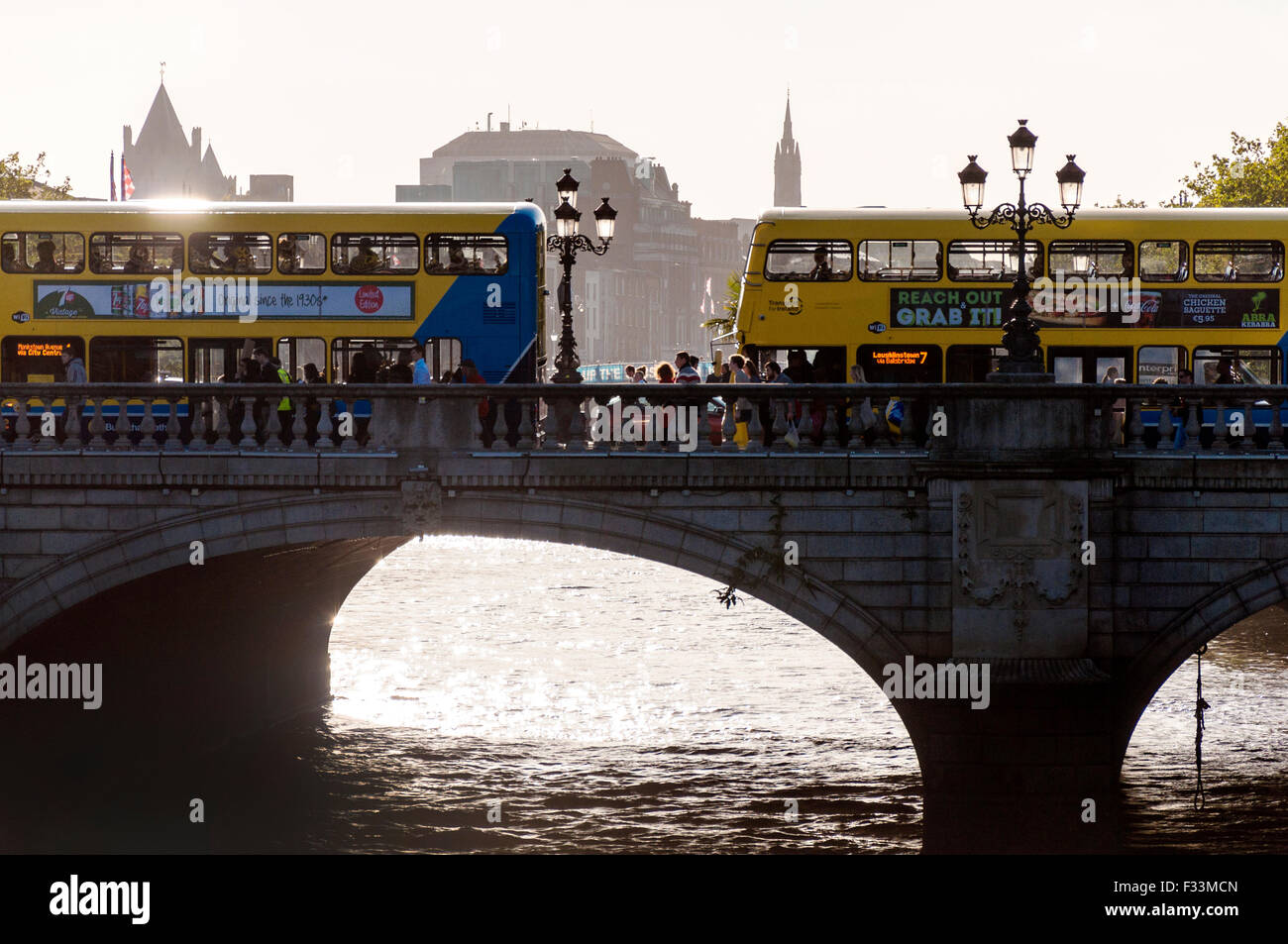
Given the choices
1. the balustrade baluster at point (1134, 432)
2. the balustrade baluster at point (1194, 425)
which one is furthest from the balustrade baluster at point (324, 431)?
the balustrade baluster at point (1194, 425)

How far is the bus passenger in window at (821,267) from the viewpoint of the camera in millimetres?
27312

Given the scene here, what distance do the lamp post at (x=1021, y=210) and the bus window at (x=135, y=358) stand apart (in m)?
12.0

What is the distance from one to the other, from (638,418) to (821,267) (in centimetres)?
776

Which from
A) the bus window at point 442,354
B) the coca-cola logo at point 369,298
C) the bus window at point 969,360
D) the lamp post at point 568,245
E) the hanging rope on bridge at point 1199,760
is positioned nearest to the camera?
the lamp post at point 568,245

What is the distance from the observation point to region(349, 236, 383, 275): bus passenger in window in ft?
87.1

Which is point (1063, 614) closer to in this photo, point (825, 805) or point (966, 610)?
point (966, 610)

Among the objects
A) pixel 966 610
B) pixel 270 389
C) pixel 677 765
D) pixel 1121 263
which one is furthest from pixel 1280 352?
pixel 270 389

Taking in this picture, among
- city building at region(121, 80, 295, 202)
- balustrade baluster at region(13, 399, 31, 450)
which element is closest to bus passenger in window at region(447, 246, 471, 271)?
balustrade baluster at region(13, 399, 31, 450)

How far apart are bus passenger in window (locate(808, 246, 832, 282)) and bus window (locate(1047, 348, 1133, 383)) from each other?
3462mm

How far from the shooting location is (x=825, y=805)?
2919 cm

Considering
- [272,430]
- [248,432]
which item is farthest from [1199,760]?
[248,432]

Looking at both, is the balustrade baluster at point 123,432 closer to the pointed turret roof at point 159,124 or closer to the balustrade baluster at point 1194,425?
the balustrade baluster at point 1194,425

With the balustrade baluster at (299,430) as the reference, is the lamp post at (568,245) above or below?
above
